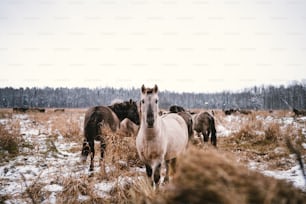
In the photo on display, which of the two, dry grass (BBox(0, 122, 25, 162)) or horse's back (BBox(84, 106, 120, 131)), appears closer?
horse's back (BBox(84, 106, 120, 131))

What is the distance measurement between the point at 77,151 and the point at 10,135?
256 centimetres

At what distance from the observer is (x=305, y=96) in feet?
320

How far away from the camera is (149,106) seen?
14.9 ft

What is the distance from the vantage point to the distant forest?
108m

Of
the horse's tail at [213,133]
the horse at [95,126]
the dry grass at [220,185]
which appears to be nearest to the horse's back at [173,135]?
the horse at [95,126]

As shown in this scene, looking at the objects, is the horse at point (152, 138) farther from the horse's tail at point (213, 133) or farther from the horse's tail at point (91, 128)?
the horse's tail at point (213, 133)

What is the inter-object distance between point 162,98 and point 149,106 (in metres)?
147

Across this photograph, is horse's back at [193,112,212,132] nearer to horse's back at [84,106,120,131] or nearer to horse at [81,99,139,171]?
horse at [81,99,139,171]

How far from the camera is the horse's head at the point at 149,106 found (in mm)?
4453

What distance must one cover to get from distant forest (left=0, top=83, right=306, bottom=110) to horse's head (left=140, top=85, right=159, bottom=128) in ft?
290

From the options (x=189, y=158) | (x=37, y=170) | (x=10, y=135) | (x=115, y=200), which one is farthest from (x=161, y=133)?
(x=10, y=135)

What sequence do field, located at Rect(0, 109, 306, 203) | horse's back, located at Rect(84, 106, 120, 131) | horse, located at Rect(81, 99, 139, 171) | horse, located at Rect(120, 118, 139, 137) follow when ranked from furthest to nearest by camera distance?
horse, located at Rect(120, 118, 139, 137), horse's back, located at Rect(84, 106, 120, 131), horse, located at Rect(81, 99, 139, 171), field, located at Rect(0, 109, 306, 203)

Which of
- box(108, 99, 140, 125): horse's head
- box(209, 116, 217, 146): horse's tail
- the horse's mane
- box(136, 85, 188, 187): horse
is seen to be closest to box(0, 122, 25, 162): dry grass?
box(108, 99, 140, 125): horse's head

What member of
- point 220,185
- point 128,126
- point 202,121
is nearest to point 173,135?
point 220,185
